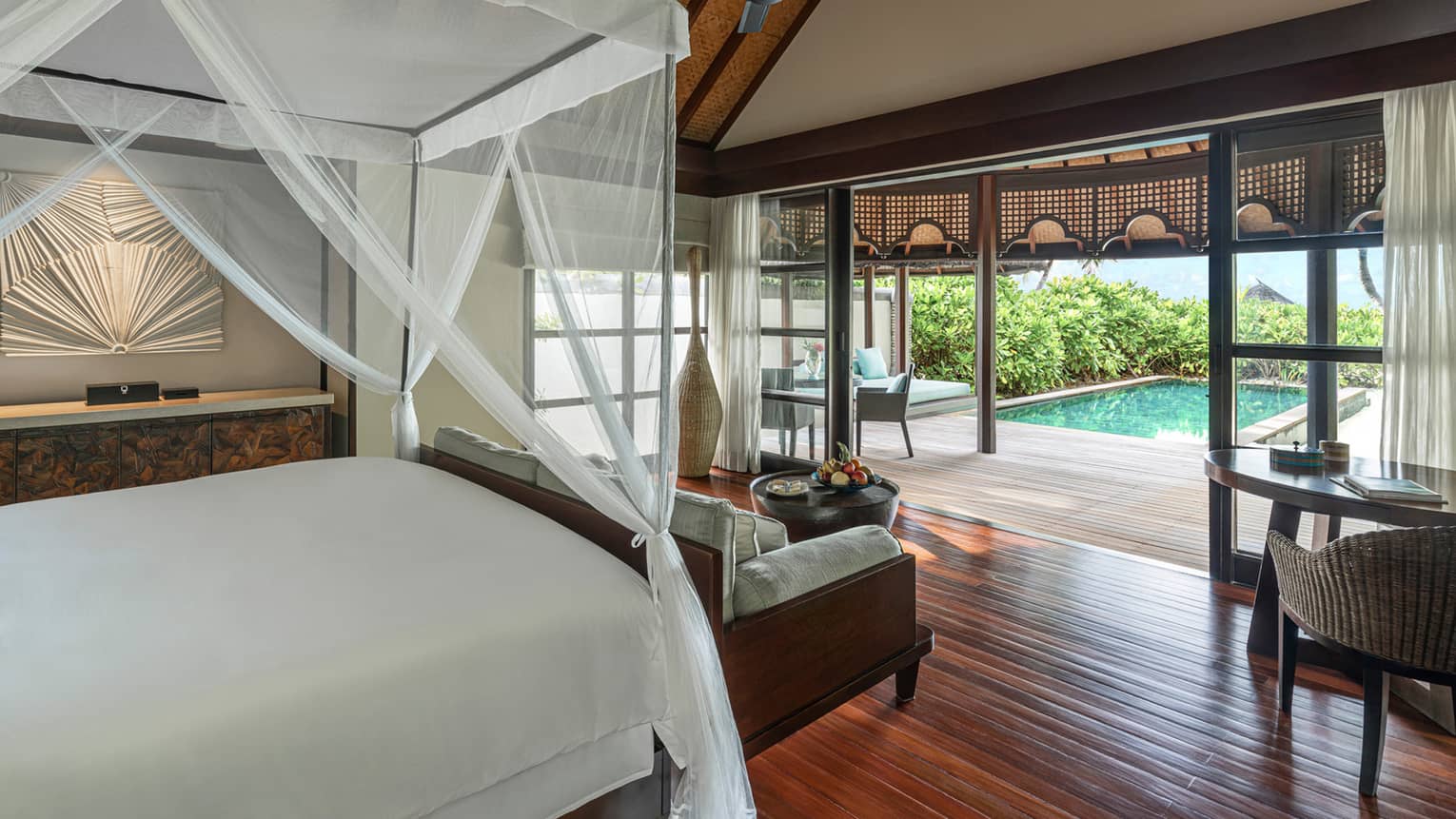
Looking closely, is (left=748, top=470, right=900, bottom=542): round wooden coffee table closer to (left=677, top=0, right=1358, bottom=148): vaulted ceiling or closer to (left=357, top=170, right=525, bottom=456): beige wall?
(left=357, top=170, right=525, bottom=456): beige wall

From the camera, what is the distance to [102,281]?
3.85 meters

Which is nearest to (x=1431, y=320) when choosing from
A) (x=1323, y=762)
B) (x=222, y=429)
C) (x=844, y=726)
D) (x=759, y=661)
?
(x=1323, y=762)

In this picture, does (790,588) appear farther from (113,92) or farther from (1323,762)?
(113,92)

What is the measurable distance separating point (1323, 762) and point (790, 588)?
1.58 metres

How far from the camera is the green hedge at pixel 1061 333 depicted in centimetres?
1071

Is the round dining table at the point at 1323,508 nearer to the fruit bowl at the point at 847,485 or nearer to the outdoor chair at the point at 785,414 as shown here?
the fruit bowl at the point at 847,485

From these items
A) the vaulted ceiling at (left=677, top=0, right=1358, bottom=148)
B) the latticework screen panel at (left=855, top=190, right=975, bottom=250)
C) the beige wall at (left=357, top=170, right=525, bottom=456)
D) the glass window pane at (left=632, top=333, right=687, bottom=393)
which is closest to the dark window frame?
the glass window pane at (left=632, top=333, right=687, bottom=393)

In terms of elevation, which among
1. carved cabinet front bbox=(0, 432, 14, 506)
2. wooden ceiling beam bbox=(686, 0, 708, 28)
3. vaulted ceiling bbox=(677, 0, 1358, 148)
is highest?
wooden ceiling beam bbox=(686, 0, 708, 28)

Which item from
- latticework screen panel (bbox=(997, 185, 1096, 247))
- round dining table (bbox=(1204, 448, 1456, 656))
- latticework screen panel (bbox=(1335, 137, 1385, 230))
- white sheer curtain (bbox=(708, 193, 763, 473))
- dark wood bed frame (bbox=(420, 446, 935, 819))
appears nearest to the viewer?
dark wood bed frame (bbox=(420, 446, 935, 819))

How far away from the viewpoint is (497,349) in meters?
1.91

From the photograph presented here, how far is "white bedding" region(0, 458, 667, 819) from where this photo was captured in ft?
3.88

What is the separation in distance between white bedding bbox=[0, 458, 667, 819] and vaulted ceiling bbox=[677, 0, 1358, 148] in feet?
11.0

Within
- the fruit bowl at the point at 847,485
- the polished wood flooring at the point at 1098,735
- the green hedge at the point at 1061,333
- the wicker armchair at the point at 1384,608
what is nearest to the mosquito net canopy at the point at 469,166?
the polished wood flooring at the point at 1098,735

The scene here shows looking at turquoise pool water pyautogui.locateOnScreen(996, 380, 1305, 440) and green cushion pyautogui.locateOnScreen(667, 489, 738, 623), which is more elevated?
turquoise pool water pyautogui.locateOnScreen(996, 380, 1305, 440)
